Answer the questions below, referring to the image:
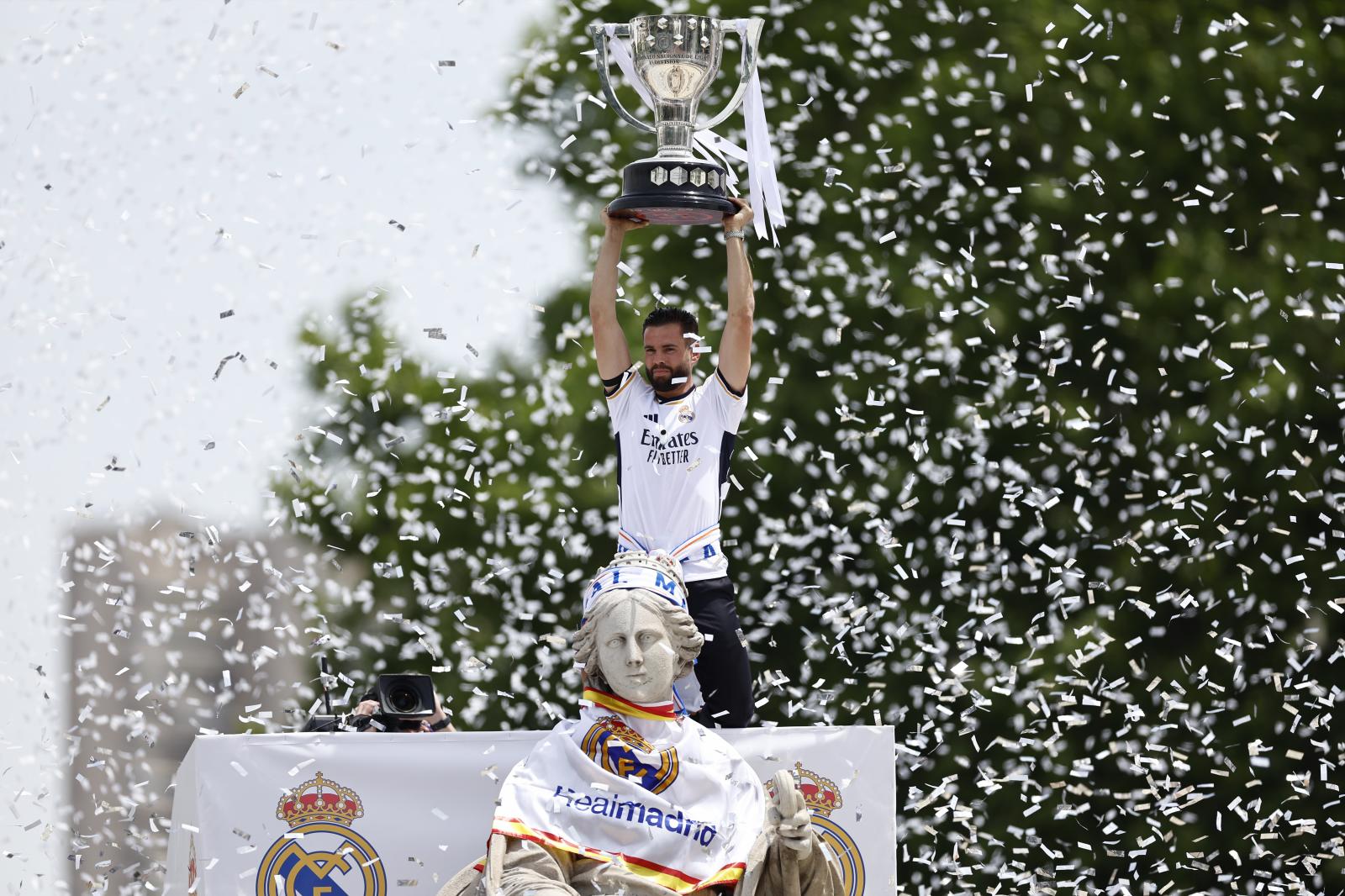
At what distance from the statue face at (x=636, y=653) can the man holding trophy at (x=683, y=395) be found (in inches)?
39.1

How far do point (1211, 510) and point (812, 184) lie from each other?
4.08 m

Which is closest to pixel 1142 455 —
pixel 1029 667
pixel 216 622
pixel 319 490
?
pixel 1029 667

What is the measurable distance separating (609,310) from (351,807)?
2115mm

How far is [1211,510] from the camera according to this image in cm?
1539

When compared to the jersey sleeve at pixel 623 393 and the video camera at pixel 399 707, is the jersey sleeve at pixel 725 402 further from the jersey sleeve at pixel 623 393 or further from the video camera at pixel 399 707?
the video camera at pixel 399 707

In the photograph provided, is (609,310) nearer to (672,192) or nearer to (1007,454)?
(672,192)

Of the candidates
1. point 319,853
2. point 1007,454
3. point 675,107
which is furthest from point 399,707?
point 1007,454

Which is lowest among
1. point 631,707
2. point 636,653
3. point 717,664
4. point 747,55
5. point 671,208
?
point 631,707

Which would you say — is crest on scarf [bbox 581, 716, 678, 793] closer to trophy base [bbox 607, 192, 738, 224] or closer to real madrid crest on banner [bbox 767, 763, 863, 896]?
real madrid crest on banner [bbox 767, 763, 863, 896]

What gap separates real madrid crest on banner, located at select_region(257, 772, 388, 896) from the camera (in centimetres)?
712

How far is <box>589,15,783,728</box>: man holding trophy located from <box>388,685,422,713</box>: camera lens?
96cm

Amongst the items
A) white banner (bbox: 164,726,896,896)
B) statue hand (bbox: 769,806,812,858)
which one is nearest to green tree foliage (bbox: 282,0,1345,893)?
white banner (bbox: 164,726,896,896)

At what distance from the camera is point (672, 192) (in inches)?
311

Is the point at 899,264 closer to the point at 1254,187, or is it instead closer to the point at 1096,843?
the point at 1254,187
